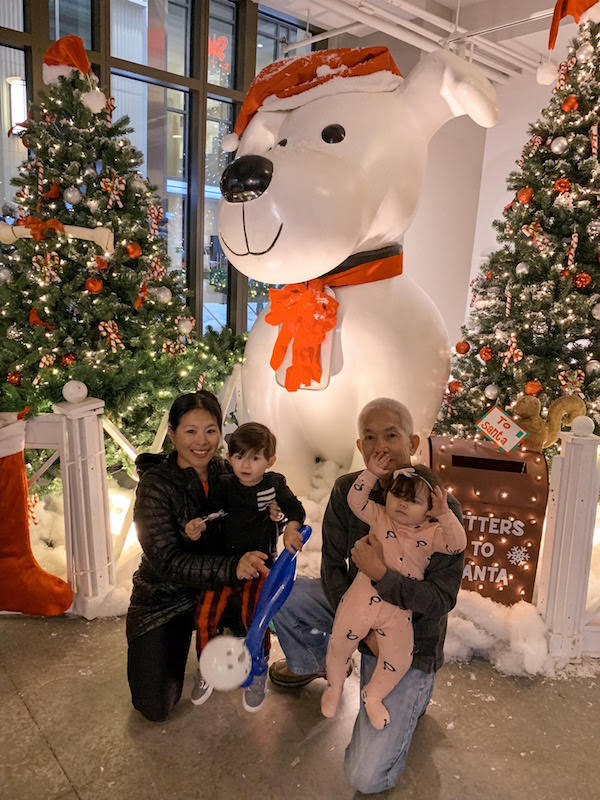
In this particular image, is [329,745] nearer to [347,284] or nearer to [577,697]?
[577,697]

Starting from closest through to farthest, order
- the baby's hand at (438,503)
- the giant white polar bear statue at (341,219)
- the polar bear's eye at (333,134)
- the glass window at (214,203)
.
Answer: the baby's hand at (438,503) < the giant white polar bear statue at (341,219) < the polar bear's eye at (333,134) < the glass window at (214,203)

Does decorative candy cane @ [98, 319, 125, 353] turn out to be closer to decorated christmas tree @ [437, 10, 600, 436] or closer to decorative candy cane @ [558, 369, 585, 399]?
decorated christmas tree @ [437, 10, 600, 436]

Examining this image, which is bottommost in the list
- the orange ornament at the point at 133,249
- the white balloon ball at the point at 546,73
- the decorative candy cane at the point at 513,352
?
the decorative candy cane at the point at 513,352

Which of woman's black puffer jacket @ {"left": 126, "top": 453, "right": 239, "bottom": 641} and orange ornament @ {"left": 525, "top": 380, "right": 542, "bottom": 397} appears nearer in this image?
woman's black puffer jacket @ {"left": 126, "top": 453, "right": 239, "bottom": 641}

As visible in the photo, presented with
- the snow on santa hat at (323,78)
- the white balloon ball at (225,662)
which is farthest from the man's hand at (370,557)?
the snow on santa hat at (323,78)

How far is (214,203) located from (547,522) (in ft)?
13.3

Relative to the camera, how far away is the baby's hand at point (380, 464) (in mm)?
1630

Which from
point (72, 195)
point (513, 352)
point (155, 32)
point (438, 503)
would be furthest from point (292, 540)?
point (155, 32)

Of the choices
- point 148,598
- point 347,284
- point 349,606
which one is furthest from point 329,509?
point 347,284

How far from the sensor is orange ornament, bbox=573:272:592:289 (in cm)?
293

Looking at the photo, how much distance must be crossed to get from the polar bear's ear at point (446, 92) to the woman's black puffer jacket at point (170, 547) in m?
1.53

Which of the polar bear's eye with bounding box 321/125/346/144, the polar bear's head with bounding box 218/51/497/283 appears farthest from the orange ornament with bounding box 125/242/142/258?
the polar bear's eye with bounding box 321/125/346/144

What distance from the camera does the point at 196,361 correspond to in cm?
336

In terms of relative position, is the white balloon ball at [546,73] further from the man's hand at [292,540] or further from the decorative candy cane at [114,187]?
the man's hand at [292,540]
